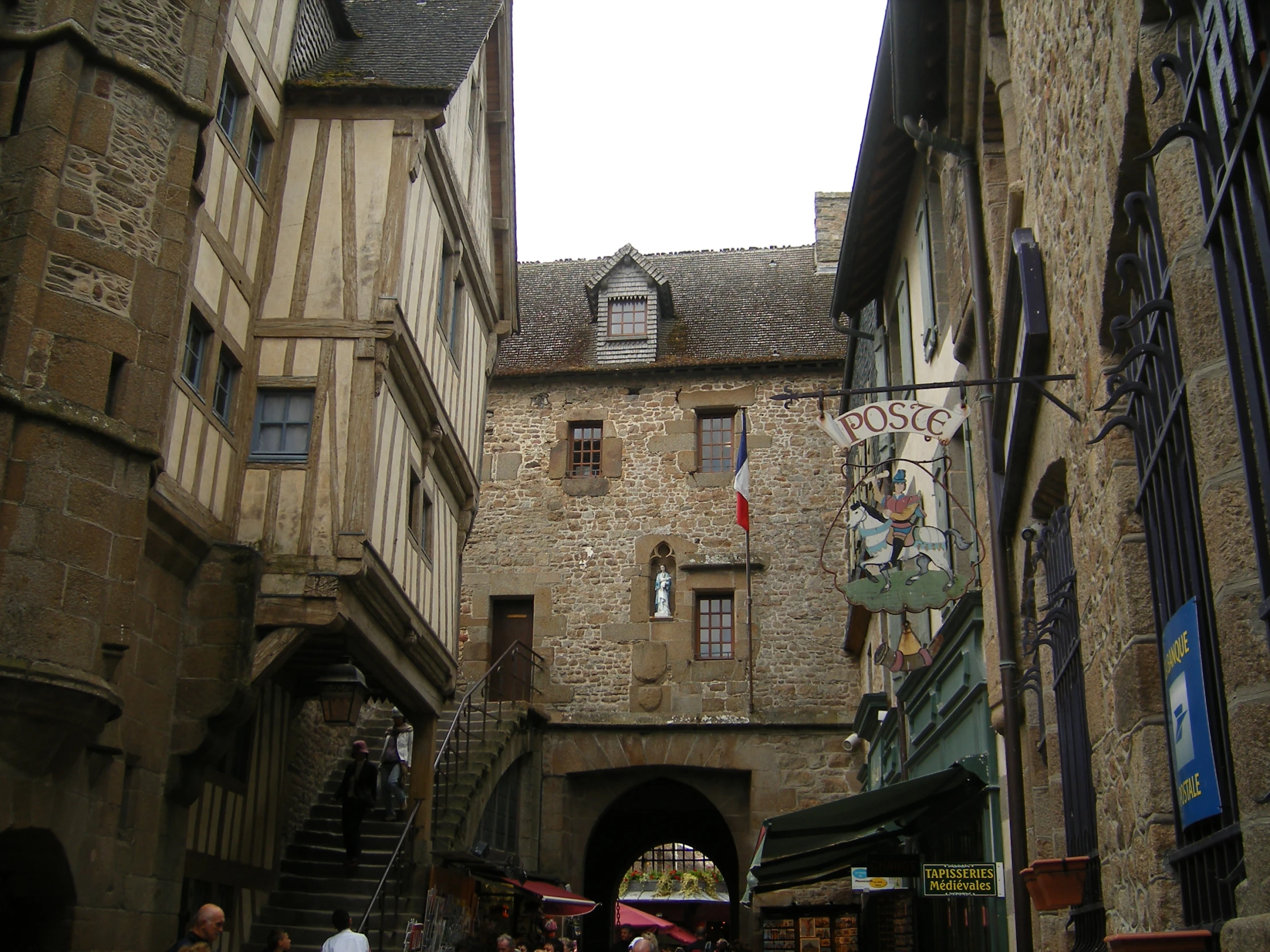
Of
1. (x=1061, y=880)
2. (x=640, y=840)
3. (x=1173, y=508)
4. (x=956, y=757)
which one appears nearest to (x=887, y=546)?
(x=956, y=757)

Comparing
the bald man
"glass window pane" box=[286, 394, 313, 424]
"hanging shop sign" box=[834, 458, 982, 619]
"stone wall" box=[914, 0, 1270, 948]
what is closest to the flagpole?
"hanging shop sign" box=[834, 458, 982, 619]

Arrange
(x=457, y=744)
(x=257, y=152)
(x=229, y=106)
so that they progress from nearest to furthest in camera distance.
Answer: (x=229, y=106), (x=257, y=152), (x=457, y=744)

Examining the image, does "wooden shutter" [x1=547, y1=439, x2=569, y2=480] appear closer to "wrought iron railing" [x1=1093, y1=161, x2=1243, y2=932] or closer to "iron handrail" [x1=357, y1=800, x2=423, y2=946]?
"iron handrail" [x1=357, y1=800, x2=423, y2=946]

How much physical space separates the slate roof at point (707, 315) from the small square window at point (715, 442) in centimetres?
89

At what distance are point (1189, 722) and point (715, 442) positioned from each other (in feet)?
54.3

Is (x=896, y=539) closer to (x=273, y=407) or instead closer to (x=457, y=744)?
(x=273, y=407)

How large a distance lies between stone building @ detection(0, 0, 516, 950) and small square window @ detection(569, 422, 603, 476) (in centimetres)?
721

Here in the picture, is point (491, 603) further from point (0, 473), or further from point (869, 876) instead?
point (0, 473)

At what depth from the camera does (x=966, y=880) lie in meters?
7.28

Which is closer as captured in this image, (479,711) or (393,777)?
(393,777)

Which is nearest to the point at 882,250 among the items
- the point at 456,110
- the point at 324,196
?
the point at 456,110

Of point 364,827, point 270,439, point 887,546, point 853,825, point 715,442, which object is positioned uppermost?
point 715,442

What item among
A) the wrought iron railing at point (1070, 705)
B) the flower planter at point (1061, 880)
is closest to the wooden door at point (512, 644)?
the wrought iron railing at point (1070, 705)

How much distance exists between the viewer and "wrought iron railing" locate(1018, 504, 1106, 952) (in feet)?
16.2
